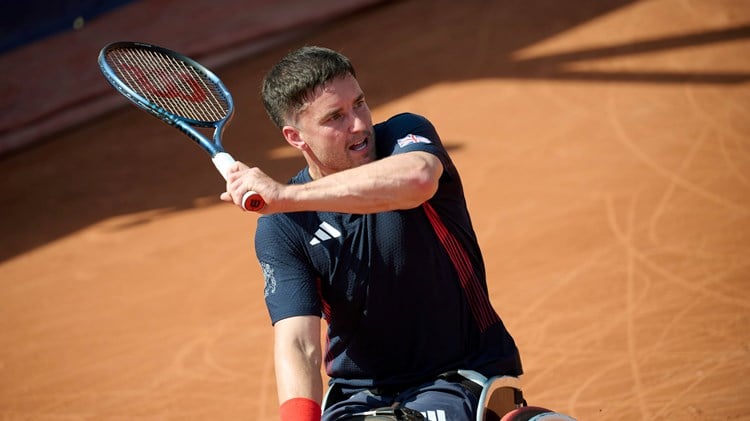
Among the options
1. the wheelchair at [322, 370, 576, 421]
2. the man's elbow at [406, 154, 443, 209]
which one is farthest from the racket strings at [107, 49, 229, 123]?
the wheelchair at [322, 370, 576, 421]

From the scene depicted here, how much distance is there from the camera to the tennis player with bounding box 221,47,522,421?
3400mm

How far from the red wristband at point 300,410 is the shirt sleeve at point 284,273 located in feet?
1.10

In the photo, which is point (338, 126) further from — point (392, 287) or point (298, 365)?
point (298, 365)

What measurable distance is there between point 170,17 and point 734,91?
729 centimetres

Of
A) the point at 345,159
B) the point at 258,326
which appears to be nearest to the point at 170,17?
the point at 258,326

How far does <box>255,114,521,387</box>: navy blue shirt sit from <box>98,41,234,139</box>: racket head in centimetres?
95

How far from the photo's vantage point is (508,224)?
7.25 metres

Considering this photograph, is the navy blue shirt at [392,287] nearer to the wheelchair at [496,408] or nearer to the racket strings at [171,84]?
the wheelchair at [496,408]

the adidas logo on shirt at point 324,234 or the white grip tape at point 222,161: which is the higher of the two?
the white grip tape at point 222,161

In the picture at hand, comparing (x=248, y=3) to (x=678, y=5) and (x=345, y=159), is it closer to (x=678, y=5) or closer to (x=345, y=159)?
(x=678, y=5)

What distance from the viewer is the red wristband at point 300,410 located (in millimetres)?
3129

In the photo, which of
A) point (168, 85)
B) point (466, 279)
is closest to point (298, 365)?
point (466, 279)

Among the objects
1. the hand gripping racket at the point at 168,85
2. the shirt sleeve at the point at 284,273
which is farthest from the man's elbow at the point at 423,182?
the hand gripping racket at the point at 168,85

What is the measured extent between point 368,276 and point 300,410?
1.82 feet
